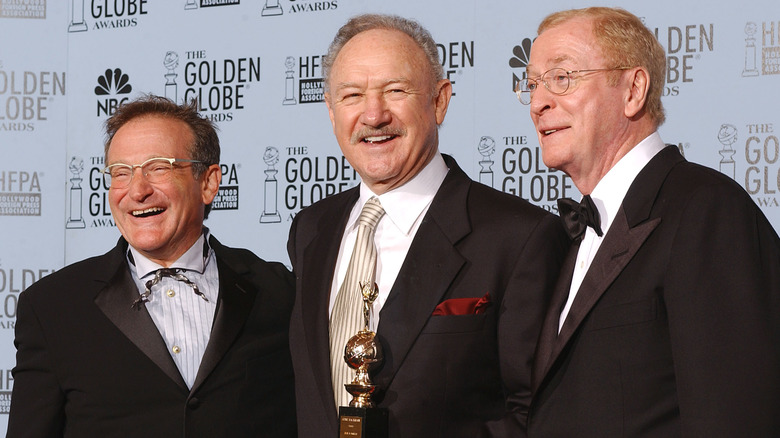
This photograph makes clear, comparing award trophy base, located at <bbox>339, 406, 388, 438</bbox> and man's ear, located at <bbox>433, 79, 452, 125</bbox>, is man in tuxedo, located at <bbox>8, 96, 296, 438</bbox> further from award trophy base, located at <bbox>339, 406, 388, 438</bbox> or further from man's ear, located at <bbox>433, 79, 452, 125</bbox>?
man's ear, located at <bbox>433, 79, 452, 125</bbox>

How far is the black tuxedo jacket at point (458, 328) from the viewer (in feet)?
7.29

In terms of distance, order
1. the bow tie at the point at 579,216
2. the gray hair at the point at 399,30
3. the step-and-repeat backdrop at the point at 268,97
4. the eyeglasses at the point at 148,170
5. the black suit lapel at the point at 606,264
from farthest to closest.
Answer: the step-and-repeat backdrop at the point at 268,97 → the eyeglasses at the point at 148,170 → the gray hair at the point at 399,30 → the bow tie at the point at 579,216 → the black suit lapel at the point at 606,264

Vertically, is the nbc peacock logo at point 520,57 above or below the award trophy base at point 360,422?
above

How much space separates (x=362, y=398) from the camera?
217 centimetres

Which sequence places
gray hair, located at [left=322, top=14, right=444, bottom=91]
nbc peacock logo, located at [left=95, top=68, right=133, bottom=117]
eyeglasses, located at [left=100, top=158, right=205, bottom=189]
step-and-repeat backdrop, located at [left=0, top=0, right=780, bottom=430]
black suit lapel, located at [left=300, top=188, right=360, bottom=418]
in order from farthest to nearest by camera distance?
nbc peacock logo, located at [left=95, top=68, right=133, bottom=117]
step-and-repeat backdrop, located at [left=0, top=0, right=780, bottom=430]
eyeglasses, located at [left=100, top=158, right=205, bottom=189]
gray hair, located at [left=322, top=14, right=444, bottom=91]
black suit lapel, located at [left=300, top=188, right=360, bottom=418]

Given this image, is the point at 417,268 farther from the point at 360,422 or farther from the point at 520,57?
the point at 520,57

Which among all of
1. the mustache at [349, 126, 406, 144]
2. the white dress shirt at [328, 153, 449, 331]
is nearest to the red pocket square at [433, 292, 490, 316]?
the white dress shirt at [328, 153, 449, 331]

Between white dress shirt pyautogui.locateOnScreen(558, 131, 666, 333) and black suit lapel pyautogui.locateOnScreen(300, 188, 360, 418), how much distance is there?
58 cm

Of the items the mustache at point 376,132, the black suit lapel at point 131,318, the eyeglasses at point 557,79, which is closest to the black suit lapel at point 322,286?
→ the mustache at point 376,132

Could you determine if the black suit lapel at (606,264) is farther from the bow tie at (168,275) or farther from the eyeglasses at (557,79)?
the bow tie at (168,275)

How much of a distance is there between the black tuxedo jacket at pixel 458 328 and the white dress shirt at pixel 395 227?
1.9 inches

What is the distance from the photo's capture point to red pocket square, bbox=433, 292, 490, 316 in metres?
2.25

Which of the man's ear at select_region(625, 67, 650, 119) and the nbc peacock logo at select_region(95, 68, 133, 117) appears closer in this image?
the man's ear at select_region(625, 67, 650, 119)

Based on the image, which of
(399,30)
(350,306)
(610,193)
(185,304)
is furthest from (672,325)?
(185,304)
